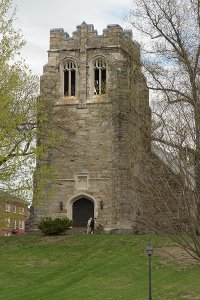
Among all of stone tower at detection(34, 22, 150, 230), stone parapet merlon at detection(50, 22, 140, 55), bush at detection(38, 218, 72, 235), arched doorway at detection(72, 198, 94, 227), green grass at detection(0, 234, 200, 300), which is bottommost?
green grass at detection(0, 234, 200, 300)

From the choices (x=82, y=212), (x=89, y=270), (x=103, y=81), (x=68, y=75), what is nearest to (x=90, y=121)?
(x=103, y=81)

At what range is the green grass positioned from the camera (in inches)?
765

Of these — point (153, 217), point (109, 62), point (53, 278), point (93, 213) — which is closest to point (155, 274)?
point (53, 278)

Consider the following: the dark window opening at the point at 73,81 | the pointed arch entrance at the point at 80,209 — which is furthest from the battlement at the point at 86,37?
the pointed arch entrance at the point at 80,209

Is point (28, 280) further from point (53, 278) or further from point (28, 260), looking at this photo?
point (28, 260)

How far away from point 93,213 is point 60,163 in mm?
3711

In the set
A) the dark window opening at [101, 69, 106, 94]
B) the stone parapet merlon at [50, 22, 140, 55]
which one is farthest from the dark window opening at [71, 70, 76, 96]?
the dark window opening at [101, 69, 106, 94]

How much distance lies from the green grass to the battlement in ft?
43.5

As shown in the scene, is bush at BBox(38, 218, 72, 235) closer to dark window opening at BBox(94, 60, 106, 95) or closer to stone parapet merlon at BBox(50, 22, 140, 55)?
dark window opening at BBox(94, 60, 106, 95)

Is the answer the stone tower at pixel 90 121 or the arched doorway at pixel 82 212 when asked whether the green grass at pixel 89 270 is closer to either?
the stone tower at pixel 90 121

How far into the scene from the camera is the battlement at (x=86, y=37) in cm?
3759

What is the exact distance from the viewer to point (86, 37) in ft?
124

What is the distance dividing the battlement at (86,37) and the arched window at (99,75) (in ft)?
4.09

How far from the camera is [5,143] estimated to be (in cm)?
2005
